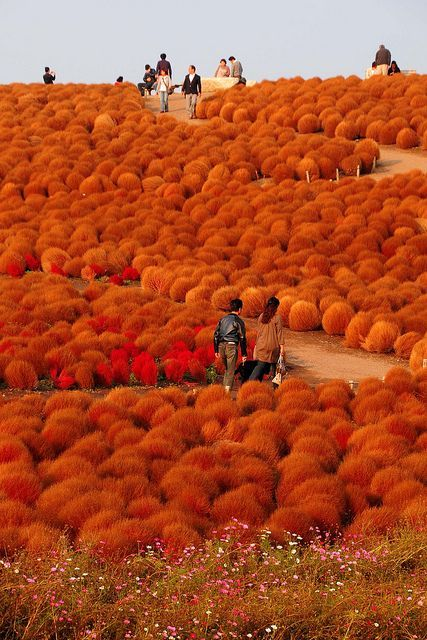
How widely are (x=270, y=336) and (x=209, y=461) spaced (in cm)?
333

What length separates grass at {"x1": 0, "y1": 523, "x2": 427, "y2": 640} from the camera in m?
5.37

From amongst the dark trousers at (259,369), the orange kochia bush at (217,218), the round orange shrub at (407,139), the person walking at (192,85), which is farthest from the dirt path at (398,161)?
the dark trousers at (259,369)

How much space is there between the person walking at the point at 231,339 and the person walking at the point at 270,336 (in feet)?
0.69

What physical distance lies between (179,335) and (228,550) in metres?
7.63

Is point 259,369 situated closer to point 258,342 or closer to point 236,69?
point 258,342

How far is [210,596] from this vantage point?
5.61 metres

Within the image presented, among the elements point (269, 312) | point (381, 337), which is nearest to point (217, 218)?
point (381, 337)

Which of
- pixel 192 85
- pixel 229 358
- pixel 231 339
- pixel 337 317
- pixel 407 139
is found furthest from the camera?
pixel 192 85

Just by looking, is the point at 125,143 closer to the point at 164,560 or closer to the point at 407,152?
the point at 407,152

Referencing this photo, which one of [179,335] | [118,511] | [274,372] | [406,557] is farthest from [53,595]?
[179,335]

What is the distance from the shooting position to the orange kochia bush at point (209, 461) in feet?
24.5

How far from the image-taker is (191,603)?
5562mm

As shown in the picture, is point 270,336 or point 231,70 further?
point 231,70

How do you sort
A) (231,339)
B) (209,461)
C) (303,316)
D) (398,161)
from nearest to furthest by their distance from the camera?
A: (209,461) → (231,339) → (303,316) → (398,161)
